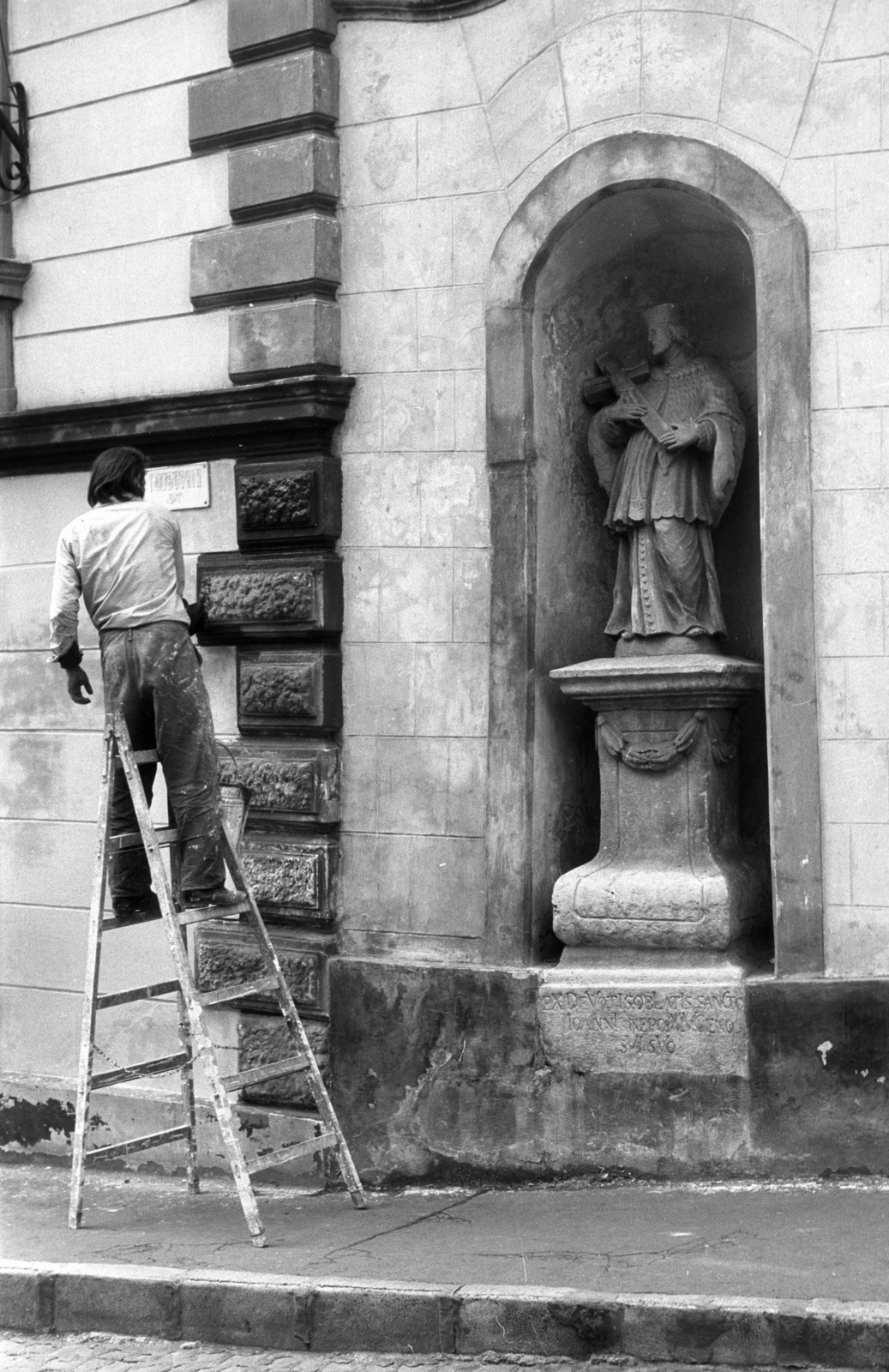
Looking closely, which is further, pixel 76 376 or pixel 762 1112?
pixel 76 376

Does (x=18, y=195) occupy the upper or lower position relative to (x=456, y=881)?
upper

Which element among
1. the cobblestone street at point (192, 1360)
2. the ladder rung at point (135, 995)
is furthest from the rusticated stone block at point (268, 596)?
the cobblestone street at point (192, 1360)

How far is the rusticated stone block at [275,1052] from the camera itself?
25.3 feet

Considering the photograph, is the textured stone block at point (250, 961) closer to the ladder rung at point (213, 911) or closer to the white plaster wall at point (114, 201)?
the ladder rung at point (213, 911)

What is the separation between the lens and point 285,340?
7.83 meters

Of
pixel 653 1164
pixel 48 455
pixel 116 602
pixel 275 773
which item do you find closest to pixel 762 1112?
pixel 653 1164

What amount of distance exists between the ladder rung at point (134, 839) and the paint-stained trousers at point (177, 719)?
5 cm

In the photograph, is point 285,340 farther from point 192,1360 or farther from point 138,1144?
point 192,1360

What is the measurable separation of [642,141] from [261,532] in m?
2.22

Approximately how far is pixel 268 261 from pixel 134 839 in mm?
2521

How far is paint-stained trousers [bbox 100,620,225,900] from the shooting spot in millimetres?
6953

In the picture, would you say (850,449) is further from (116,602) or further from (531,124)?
(116,602)

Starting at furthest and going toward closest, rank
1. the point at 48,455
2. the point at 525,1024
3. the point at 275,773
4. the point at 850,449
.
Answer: the point at 48,455
the point at 275,773
the point at 525,1024
the point at 850,449

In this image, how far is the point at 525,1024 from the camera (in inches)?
289
